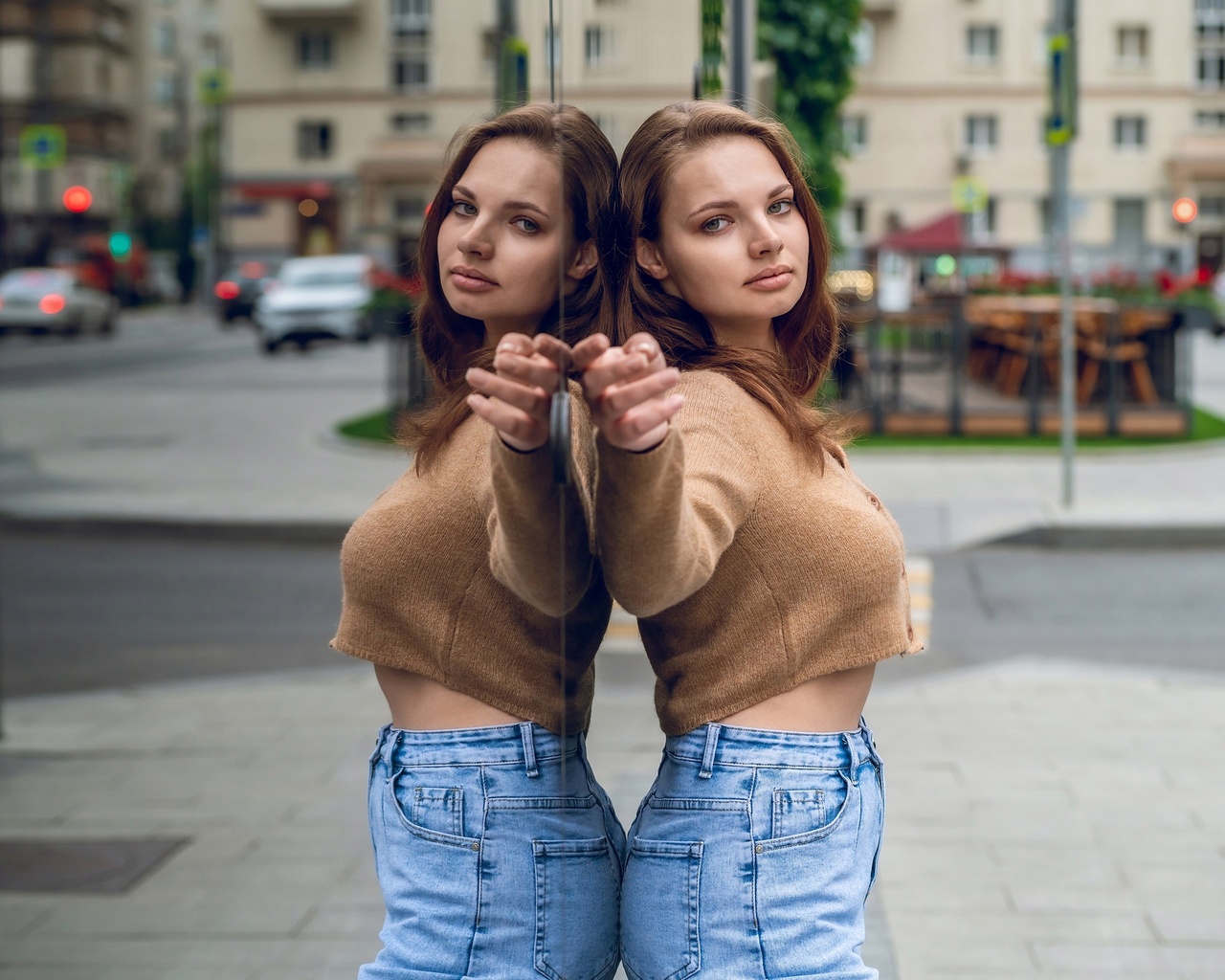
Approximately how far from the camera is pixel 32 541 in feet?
34.9

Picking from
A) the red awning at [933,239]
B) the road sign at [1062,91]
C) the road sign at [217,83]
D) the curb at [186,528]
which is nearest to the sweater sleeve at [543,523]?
the curb at [186,528]

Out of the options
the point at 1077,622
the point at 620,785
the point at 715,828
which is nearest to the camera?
the point at 715,828

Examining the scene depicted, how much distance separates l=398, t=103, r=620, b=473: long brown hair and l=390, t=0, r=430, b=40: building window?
3.13ft

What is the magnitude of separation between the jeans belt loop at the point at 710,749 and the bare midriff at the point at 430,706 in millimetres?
190

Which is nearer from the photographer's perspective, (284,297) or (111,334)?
(284,297)

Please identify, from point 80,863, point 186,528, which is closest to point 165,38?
point 186,528

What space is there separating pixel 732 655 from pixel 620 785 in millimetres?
3135

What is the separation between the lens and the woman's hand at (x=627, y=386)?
4.51 ft

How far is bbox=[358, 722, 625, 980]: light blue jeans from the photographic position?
176 centimetres

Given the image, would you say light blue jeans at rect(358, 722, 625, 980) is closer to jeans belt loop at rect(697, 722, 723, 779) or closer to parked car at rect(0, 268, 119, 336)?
jeans belt loop at rect(697, 722, 723, 779)

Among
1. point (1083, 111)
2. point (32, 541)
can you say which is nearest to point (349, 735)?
point (32, 541)

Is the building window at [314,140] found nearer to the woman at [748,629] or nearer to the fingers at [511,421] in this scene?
the woman at [748,629]

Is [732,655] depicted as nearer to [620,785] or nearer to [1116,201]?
[620,785]

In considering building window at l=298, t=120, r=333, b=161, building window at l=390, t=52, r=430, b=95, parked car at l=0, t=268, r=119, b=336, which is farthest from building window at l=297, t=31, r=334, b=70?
parked car at l=0, t=268, r=119, b=336
